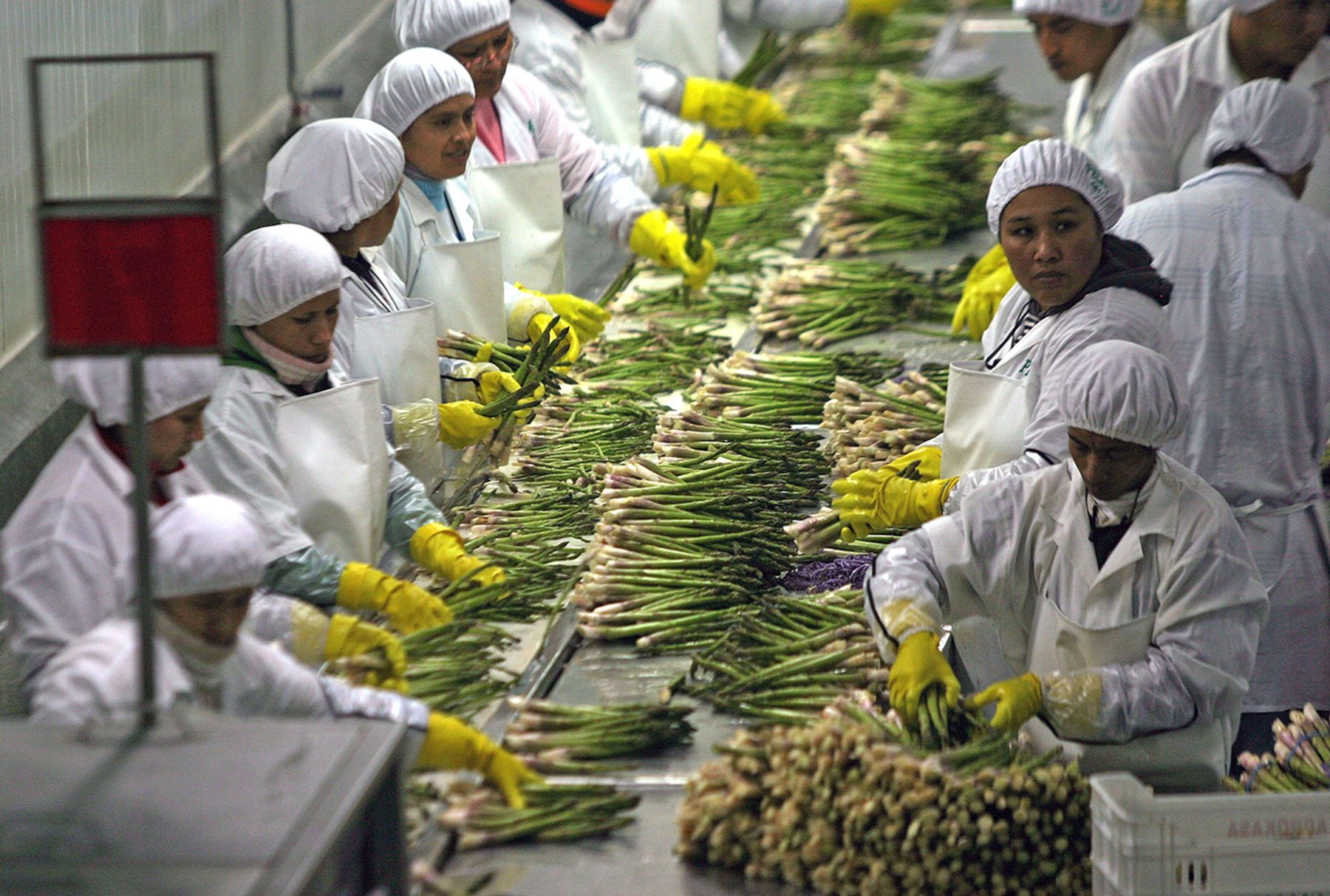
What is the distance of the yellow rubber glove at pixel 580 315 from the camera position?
5.93m

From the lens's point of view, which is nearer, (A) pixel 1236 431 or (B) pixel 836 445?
(A) pixel 1236 431

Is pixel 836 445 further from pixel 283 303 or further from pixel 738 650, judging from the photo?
pixel 283 303

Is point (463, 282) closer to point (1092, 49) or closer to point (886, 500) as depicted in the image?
point (886, 500)

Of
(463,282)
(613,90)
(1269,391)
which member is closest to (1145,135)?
(1269,391)

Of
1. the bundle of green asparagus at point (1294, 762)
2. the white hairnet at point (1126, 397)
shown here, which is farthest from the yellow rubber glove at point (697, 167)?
the bundle of green asparagus at point (1294, 762)

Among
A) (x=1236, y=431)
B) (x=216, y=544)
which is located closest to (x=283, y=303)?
(x=216, y=544)

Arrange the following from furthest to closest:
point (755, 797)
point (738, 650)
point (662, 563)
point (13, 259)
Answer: point (13, 259), point (662, 563), point (738, 650), point (755, 797)

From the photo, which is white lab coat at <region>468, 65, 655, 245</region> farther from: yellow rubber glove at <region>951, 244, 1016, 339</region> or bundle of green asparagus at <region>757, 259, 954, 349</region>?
yellow rubber glove at <region>951, 244, 1016, 339</region>

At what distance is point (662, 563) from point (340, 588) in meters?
0.96

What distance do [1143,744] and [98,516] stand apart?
7.52 feet

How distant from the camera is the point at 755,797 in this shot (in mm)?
3342

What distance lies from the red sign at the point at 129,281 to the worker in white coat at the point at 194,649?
14.6 inches

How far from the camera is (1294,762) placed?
150 inches

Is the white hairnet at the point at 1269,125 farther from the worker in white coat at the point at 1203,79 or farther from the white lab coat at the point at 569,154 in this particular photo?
the white lab coat at the point at 569,154
